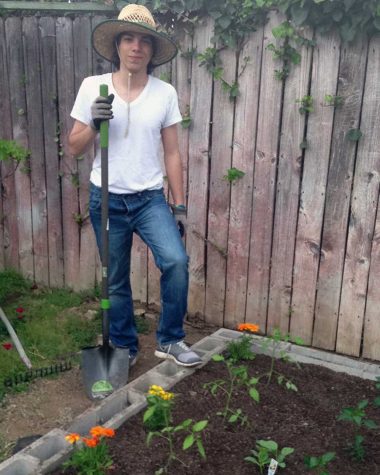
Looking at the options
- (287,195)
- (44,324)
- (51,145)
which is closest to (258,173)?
(287,195)

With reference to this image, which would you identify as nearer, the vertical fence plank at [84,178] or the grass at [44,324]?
the grass at [44,324]

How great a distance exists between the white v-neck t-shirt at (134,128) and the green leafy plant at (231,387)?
3.84ft

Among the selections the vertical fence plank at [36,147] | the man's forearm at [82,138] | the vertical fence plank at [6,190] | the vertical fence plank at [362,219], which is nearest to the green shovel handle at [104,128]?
the man's forearm at [82,138]

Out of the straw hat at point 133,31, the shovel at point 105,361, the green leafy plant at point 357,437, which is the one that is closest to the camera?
the green leafy plant at point 357,437

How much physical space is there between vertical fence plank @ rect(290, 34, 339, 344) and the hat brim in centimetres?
101

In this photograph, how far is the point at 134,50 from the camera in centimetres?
331

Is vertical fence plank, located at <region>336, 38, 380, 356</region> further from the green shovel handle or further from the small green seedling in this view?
the green shovel handle

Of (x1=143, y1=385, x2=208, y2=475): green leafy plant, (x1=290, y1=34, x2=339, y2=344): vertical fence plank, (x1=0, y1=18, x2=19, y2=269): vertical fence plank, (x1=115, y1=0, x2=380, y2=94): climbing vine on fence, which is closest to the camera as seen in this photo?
(x1=143, y1=385, x2=208, y2=475): green leafy plant

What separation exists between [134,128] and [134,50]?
44 cm

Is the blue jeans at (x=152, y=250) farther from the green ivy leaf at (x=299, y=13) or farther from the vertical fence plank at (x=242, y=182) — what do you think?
A: the green ivy leaf at (x=299, y=13)

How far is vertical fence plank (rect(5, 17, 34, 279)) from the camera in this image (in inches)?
192

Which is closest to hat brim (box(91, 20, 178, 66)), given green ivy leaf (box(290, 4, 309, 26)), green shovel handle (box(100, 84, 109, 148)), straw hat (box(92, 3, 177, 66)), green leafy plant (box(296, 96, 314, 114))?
straw hat (box(92, 3, 177, 66))

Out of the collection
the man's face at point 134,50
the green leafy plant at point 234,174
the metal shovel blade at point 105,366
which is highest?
the man's face at point 134,50

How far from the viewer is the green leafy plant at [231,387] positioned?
9.02 feet
